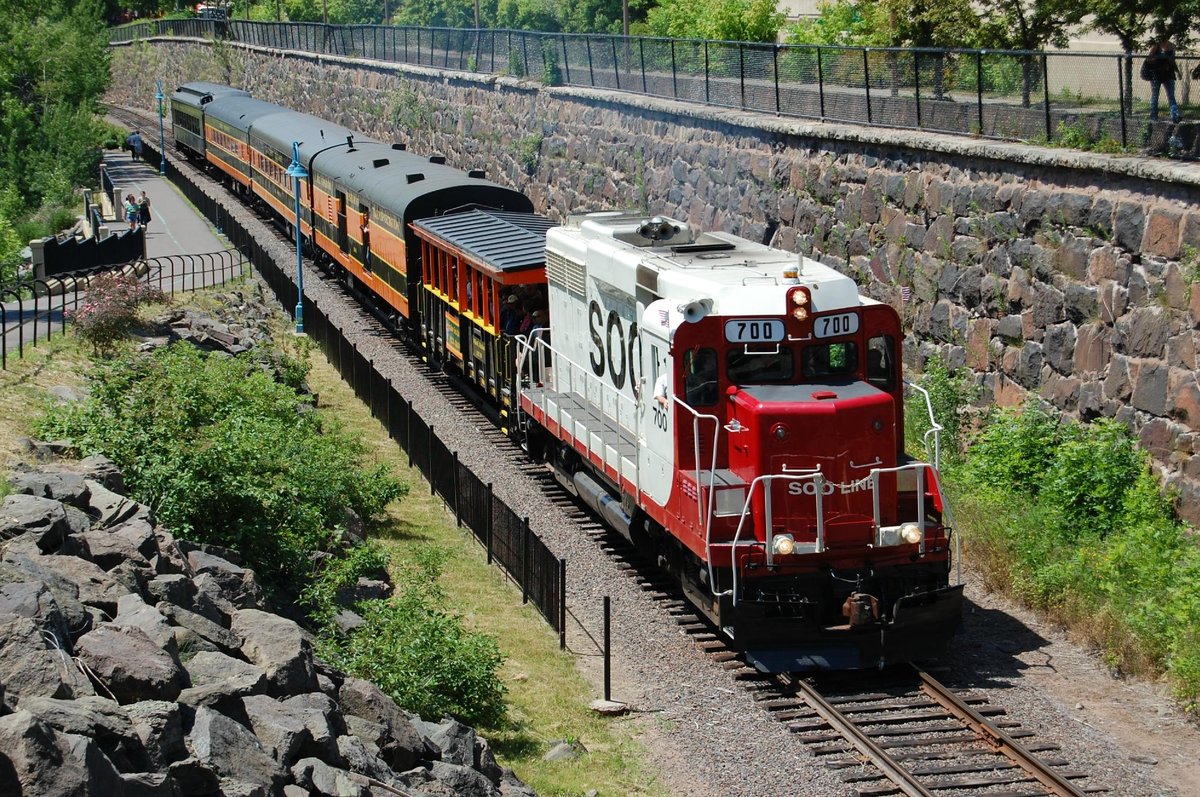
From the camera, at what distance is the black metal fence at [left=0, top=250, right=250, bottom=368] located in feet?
71.0

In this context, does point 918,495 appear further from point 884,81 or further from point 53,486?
point 884,81

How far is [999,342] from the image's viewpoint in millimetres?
19312

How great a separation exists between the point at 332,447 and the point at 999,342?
9.46 m

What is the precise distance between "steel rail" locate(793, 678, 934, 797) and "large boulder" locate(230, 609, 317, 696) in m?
4.53

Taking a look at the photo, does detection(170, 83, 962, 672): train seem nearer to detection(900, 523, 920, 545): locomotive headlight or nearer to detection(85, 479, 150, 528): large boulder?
detection(900, 523, 920, 545): locomotive headlight

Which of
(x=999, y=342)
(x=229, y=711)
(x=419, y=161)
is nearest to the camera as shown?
(x=229, y=711)

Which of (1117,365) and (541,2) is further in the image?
(541,2)

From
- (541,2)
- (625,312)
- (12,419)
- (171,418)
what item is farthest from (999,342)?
(541,2)

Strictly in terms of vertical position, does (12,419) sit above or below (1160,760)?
above

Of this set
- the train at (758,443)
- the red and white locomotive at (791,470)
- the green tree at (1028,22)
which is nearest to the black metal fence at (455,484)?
the train at (758,443)

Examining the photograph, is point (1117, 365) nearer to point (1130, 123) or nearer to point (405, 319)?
point (1130, 123)

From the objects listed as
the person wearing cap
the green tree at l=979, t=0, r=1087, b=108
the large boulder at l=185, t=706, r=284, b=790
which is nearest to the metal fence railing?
the person wearing cap

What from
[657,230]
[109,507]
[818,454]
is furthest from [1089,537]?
[109,507]

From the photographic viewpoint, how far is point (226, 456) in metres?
15.0
